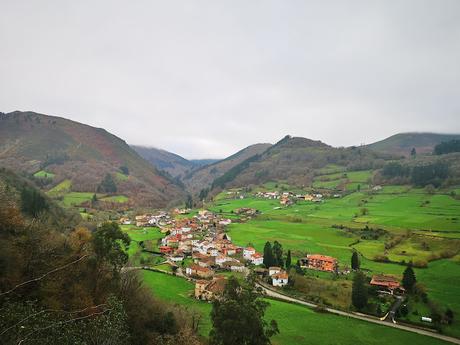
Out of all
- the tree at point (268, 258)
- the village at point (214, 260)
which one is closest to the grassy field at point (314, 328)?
the village at point (214, 260)

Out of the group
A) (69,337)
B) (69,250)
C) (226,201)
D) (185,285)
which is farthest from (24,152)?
(69,337)

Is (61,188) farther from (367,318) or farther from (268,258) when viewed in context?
(367,318)

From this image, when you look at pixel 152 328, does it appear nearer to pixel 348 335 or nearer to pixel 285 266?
pixel 348 335

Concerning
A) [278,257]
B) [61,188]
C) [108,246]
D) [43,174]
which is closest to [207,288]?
[278,257]

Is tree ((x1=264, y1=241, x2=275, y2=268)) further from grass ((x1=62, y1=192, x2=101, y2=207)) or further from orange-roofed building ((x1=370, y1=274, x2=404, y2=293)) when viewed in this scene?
grass ((x1=62, y1=192, x2=101, y2=207))

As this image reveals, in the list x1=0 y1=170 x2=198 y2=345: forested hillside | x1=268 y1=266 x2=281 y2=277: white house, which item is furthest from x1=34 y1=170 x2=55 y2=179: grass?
x1=0 y1=170 x2=198 y2=345: forested hillside

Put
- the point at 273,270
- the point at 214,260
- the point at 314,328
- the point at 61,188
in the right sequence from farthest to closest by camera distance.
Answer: the point at 61,188
the point at 214,260
the point at 273,270
the point at 314,328
